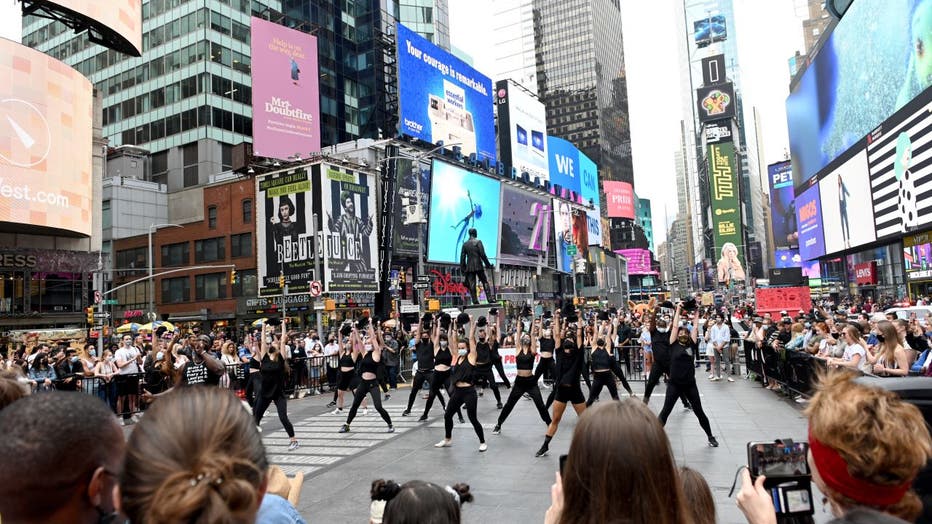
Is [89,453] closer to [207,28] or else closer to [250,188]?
[250,188]

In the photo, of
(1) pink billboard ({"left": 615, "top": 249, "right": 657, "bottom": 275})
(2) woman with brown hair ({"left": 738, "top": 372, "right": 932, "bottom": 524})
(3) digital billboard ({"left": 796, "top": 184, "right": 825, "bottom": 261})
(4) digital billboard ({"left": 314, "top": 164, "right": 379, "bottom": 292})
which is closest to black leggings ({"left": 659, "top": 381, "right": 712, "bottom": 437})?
(2) woman with brown hair ({"left": 738, "top": 372, "right": 932, "bottom": 524})

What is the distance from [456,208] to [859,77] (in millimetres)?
30493

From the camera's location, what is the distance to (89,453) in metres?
1.78

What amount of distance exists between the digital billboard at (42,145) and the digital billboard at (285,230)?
12.8m

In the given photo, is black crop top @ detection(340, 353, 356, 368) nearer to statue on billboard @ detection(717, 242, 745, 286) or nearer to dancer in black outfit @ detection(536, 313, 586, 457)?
dancer in black outfit @ detection(536, 313, 586, 457)

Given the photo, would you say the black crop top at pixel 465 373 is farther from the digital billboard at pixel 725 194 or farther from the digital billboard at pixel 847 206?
the digital billboard at pixel 725 194

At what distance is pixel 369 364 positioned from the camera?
40.5ft

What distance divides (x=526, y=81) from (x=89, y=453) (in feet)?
473

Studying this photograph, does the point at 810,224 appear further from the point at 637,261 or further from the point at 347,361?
the point at 637,261

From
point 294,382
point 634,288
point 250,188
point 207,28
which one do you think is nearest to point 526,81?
point 634,288

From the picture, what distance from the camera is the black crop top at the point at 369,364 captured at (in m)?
12.3

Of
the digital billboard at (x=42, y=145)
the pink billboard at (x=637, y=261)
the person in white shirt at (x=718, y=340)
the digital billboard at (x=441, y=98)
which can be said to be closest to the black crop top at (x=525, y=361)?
the person in white shirt at (x=718, y=340)

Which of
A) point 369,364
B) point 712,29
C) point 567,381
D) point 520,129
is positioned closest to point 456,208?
point 520,129

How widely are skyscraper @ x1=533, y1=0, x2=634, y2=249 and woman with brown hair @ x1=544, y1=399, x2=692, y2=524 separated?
14092cm
